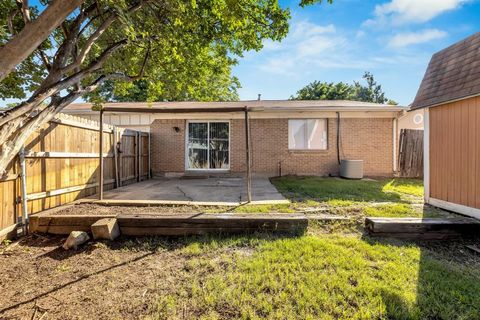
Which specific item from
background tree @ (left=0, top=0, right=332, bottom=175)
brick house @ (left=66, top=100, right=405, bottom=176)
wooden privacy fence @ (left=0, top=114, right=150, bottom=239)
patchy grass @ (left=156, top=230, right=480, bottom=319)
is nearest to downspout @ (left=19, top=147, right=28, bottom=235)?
wooden privacy fence @ (left=0, top=114, right=150, bottom=239)

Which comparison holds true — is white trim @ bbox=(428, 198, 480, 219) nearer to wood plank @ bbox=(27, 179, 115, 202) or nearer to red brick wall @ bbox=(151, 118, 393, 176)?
red brick wall @ bbox=(151, 118, 393, 176)

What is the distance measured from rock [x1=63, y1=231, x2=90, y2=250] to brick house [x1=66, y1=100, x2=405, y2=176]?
7205 mm

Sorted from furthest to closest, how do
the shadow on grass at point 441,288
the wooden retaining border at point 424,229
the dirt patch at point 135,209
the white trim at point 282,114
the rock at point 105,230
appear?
the white trim at point 282,114 → the dirt patch at point 135,209 → the wooden retaining border at point 424,229 → the rock at point 105,230 → the shadow on grass at point 441,288

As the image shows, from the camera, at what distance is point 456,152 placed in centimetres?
472

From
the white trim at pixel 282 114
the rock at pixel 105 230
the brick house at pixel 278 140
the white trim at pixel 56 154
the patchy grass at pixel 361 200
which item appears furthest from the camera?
the brick house at pixel 278 140

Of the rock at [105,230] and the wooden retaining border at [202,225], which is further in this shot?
the wooden retaining border at [202,225]

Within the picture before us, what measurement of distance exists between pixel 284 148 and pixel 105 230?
26.7 ft

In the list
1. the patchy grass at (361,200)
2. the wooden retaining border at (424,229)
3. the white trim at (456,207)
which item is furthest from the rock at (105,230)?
the white trim at (456,207)

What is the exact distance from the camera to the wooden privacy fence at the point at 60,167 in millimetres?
3707

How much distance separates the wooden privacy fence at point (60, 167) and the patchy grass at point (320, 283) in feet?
9.40

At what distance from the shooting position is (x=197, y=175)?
10531 mm

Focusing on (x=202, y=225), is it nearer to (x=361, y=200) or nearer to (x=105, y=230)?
(x=105, y=230)

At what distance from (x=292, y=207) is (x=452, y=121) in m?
3.65

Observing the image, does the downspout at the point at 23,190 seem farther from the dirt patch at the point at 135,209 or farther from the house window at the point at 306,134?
the house window at the point at 306,134
